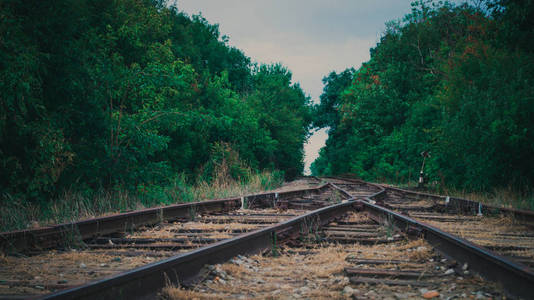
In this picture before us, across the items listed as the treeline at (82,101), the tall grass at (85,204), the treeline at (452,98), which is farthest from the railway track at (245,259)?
the treeline at (452,98)

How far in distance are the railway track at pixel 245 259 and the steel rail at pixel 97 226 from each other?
1 centimetres

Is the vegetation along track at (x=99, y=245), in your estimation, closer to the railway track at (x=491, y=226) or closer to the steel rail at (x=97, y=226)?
the steel rail at (x=97, y=226)

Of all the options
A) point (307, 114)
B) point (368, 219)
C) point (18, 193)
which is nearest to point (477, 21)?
point (368, 219)

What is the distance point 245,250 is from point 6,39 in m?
6.14

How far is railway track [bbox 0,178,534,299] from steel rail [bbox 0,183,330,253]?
0.01 meters

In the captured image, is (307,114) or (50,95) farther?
(307,114)

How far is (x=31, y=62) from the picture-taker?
679cm

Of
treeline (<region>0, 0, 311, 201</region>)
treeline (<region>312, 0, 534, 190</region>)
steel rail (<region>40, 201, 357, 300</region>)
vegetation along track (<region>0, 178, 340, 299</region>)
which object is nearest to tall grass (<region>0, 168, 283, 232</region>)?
treeline (<region>0, 0, 311, 201</region>)

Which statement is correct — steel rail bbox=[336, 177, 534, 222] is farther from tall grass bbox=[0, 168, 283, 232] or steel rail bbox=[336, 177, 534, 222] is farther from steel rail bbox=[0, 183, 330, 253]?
tall grass bbox=[0, 168, 283, 232]

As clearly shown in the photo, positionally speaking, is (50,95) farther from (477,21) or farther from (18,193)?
(477,21)

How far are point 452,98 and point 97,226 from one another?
13465mm

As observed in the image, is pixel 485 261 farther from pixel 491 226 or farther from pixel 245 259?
pixel 491 226

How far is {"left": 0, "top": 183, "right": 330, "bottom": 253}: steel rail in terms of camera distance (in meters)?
3.49

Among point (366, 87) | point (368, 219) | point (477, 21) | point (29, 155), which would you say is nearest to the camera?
point (368, 219)
